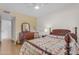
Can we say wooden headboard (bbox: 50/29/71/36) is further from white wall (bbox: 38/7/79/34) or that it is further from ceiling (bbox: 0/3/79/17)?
ceiling (bbox: 0/3/79/17)

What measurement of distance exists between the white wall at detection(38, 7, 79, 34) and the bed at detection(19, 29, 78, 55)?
11cm

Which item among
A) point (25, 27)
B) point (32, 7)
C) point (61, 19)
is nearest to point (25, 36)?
point (25, 27)

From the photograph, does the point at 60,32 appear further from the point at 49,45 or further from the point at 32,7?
the point at 32,7

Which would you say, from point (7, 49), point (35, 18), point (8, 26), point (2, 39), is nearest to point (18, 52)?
point (7, 49)

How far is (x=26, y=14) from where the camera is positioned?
81.1 inches

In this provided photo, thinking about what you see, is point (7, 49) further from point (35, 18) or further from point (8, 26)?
point (35, 18)

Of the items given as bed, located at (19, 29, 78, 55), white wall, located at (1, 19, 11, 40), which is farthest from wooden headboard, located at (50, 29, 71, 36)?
white wall, located at (1, 19, 11, 40)

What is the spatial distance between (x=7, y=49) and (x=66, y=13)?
1.22 m

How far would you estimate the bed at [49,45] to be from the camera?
193 cm

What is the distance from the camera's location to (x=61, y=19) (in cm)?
204

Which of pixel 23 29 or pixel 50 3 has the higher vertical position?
pixel 50 3

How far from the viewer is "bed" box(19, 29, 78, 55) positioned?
6.32 ft

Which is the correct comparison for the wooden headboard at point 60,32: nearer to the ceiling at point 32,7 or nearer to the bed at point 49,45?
the bed at point 49,45

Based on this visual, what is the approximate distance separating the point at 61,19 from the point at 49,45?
0.52m
